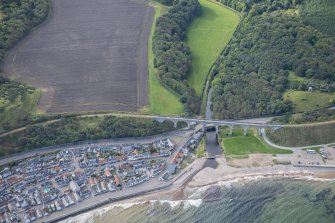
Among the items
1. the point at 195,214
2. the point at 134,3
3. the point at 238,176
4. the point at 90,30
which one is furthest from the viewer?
the point at 134,3

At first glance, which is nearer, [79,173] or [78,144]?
[79,173]

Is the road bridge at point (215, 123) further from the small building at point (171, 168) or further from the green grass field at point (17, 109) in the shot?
the green grass field at point (17, 109)

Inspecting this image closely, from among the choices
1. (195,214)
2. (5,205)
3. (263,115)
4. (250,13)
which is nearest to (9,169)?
(5,205)

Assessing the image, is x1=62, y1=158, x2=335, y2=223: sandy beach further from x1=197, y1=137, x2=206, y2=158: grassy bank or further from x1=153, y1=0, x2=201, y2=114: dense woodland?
x1=153, y1=0, x2=201, y2=114: dense woodland

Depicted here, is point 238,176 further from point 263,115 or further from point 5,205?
point 5,205

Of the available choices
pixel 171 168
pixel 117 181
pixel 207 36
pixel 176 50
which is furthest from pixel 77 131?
pixel 207 36

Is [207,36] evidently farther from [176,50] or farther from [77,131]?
[77,131]
